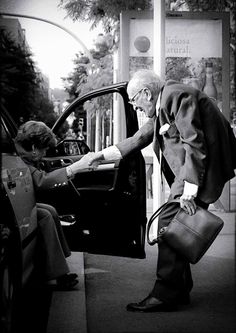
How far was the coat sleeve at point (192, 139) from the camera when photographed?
13.1 feet

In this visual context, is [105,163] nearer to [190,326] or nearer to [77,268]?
[77,268]

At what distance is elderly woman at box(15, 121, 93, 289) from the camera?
4.18 metres

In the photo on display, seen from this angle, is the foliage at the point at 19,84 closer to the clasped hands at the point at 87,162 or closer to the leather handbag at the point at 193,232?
the clasped hands at the point at 87,162

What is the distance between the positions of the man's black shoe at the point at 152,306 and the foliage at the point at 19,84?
1.74 metres

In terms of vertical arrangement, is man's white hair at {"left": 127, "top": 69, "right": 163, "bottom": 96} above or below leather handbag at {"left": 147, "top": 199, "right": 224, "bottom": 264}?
above

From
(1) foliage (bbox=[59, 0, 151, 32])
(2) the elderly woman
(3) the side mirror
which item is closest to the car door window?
(3) the side mirror

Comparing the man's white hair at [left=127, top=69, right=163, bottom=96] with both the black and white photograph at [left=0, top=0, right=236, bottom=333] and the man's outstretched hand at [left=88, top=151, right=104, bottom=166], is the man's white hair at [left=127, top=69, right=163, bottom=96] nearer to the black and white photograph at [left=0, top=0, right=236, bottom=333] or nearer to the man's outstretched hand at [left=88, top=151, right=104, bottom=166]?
the black and white photograph at [left=0, top=0, right=236, bottom=333]

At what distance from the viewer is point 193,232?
13.5 ft

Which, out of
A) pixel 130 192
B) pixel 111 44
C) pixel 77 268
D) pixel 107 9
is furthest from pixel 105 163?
pixel 111 44

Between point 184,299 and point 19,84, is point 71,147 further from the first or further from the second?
point 19,84

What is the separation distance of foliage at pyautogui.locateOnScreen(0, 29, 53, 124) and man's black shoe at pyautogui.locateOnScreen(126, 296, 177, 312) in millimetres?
1738

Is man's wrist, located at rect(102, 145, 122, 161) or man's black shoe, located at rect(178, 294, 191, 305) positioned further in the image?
man's wrist, located at rect(102, 145, 122, 161)

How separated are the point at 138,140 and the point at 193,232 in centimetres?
110

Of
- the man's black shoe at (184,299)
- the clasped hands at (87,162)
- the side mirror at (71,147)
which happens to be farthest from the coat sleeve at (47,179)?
the side mirror at (71,147)
